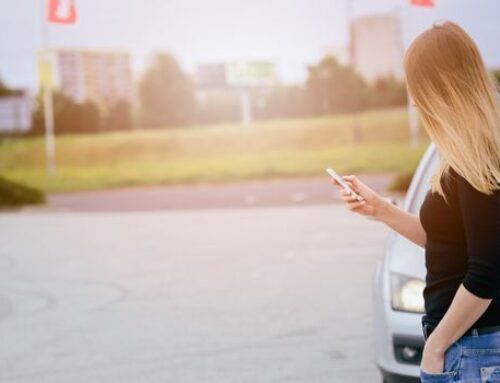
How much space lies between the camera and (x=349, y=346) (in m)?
6.37

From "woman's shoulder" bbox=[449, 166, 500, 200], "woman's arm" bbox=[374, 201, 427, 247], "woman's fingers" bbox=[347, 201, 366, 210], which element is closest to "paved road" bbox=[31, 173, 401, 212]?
"woman's arm" bbox=[374, 201, 427, 247]

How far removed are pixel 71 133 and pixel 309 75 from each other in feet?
14.8

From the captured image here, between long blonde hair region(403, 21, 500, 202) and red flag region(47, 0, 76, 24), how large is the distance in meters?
15.4

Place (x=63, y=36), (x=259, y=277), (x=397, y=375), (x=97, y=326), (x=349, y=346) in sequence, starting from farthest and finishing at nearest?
1. (x=63, y=36)
2. (x=259, y=277)
3. (x=97, y=326)
4. (x=349, y=346)
5. (x=397, y=375)

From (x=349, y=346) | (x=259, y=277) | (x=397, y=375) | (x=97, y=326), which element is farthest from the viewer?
(x=259, y=277)

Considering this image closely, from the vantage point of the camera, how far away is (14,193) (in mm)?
17172

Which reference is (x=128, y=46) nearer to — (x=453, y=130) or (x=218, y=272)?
(x=218, y=272)

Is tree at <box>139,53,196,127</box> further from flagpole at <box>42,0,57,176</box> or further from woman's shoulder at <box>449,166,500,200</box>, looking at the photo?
woman's shoulder at <box>449,166,500,200</box>

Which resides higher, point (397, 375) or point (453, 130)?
point (453, 130)

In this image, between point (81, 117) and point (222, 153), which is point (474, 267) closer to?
point (222, 153)

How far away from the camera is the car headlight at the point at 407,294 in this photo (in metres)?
4.49

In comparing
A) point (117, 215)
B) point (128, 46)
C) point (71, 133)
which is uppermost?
point (128, 46)

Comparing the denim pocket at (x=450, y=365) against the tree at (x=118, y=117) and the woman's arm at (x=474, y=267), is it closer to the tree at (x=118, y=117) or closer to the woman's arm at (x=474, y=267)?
the woman's arm at (x=474, y=267)

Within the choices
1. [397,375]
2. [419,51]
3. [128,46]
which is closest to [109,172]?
[128,46]
